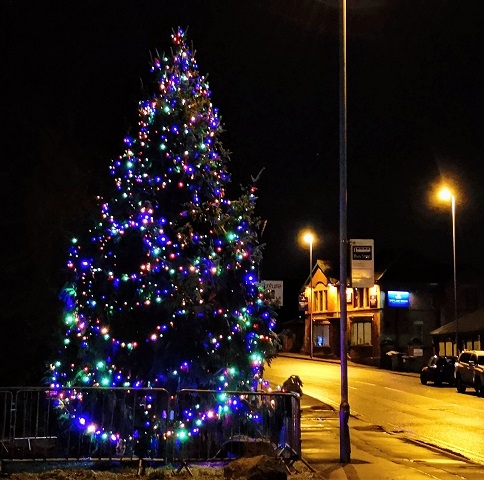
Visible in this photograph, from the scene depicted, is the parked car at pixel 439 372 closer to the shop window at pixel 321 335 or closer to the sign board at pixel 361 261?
the sign board at pixel 361 261

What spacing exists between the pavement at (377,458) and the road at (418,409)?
0.65 m

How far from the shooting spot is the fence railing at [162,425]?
962 centimetres

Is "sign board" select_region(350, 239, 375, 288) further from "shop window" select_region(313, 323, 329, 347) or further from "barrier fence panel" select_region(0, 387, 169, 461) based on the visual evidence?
"shop window" select_region(313, 323, 329, 347)

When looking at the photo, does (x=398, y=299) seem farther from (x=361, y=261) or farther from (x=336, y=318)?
(x=361, y=261)

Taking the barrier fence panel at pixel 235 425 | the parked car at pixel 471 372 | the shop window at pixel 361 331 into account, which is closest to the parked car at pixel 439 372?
the parked car at pixel 471 372

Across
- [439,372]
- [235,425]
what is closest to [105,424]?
[235,425]

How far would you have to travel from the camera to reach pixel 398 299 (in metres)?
58.5

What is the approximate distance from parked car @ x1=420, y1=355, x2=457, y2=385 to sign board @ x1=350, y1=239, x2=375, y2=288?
23949mm

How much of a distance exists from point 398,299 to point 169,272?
1977 inches

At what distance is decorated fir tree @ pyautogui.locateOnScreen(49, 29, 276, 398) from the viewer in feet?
34.2

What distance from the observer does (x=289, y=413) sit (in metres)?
9.87

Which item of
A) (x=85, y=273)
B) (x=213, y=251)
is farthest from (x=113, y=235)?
(x=213, y=251)

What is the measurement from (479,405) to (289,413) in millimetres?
16208

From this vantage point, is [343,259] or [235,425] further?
[343,259]
